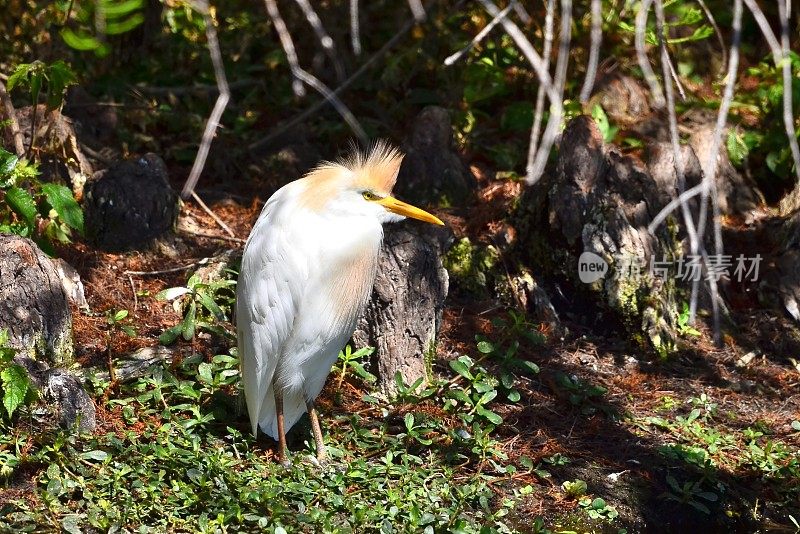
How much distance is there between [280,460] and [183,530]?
710 mm

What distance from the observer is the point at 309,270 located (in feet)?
13.3

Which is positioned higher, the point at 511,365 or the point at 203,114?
the point at 203,114

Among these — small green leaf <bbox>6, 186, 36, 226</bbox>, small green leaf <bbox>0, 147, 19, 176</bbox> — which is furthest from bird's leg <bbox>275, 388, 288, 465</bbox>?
small green leaf <bbox>0, 147, 19, 176</bbox>

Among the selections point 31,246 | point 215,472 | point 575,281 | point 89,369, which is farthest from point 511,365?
point 31,246

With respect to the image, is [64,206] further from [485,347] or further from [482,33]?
[482,33]

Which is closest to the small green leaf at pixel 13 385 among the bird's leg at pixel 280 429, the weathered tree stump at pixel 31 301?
the weathered tree stump at pixel 31 301

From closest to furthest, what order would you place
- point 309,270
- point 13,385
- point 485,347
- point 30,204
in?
1. point 13,385
2. point 309,270
3. point 30,204
4. point 485,347

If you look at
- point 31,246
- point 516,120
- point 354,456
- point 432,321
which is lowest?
point 354,456

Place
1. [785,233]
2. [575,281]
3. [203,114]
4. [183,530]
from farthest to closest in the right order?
1. [203,114]
2. [785,233]
3. [575,281]
4. [183,530]

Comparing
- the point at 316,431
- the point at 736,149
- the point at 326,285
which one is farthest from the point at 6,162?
the point at 736,149

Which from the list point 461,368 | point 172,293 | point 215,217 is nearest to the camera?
point 461,368

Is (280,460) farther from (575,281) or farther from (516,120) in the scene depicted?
(516,120)

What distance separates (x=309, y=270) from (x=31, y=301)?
1210 mm

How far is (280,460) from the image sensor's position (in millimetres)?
4207
